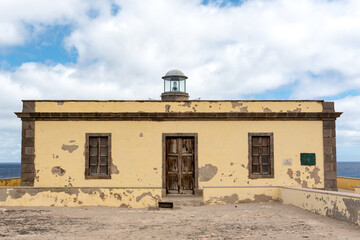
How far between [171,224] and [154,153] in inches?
217

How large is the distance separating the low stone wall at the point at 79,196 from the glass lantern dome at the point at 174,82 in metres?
8.14

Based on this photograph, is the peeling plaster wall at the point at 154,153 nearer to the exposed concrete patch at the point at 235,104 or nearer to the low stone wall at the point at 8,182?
the exposed concrete patch at the point at 235,104

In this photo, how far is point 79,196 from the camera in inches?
436

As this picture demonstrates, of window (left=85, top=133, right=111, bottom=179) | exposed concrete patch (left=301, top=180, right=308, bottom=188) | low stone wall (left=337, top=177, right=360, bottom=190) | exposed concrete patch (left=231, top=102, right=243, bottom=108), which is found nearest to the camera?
window (left=85, top=133, right=111, bottom=179)

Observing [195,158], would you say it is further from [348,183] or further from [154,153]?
[348,183]

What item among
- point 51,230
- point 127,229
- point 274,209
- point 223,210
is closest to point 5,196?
point 51,230

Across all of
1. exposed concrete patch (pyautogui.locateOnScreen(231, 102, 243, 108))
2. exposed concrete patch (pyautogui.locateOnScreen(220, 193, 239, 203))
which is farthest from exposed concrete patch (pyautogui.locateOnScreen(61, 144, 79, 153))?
exposed concrete patch (pyautogui.locateOnScreen(231, 102, 243, 108))

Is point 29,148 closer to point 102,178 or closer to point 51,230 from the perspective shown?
point 102,178

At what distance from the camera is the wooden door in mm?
13500

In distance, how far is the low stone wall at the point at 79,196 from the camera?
10977 mm

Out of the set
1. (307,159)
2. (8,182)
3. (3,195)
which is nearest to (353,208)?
(307,159)

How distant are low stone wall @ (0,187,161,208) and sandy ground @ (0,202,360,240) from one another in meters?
0.39

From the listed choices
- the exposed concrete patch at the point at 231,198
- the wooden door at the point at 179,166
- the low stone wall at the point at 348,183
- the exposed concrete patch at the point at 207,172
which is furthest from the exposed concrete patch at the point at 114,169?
the low stone wall at the point at 348,183

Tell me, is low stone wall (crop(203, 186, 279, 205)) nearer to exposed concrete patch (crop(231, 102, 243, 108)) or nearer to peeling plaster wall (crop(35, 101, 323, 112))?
peeling plaster wall (crop(35, 101, 323, 112))
